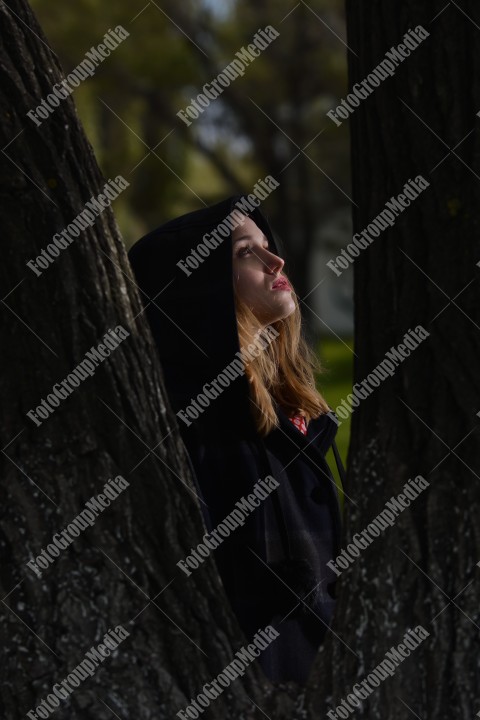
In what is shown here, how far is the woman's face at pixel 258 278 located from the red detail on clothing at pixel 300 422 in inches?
15.1

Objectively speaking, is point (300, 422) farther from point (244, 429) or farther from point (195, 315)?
point (195, 315)

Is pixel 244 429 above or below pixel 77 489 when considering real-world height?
above

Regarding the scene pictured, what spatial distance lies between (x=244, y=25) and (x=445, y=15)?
19795mm

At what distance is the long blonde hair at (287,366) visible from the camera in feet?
11.8

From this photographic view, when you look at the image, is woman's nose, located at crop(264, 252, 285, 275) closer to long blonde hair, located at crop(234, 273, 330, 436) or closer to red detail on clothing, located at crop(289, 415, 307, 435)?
long blonde hair, located at crop(234, 273, 330, 436)

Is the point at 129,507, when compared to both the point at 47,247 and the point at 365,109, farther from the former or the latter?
the point at 365,109

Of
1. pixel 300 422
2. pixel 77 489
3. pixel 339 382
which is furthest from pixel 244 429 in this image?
pixel 339 382

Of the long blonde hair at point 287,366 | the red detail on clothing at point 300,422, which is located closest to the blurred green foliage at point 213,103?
the long blonde hair at point 287,366

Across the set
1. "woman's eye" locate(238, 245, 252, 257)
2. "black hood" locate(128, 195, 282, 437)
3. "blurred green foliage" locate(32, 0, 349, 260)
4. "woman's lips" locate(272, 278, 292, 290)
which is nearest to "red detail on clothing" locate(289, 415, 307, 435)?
"black hood" locate(128, 195, 282, 437)

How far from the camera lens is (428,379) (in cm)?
234

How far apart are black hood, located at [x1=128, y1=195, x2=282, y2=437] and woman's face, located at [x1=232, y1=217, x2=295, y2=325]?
9 cm

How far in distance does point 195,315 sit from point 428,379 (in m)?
1.24

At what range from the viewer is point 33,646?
2.34 meters

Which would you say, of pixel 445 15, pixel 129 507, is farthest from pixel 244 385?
pixel 445 15
